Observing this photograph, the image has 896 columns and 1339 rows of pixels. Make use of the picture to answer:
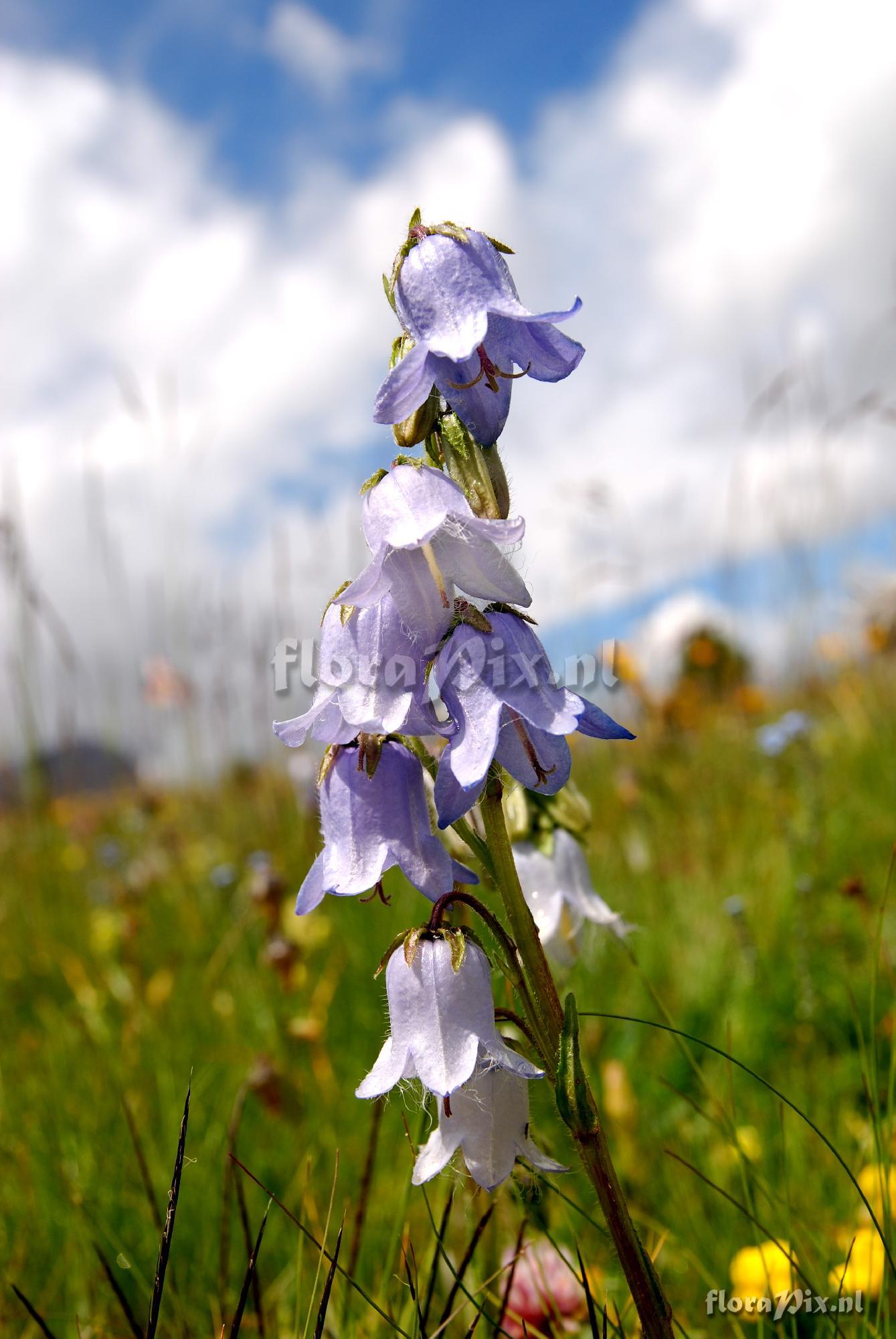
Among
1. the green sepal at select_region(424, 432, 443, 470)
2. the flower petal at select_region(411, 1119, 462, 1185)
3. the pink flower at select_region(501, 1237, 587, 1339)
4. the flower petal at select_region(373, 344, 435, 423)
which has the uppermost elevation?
the flower petal at select_region(373, 344, 435, 423)

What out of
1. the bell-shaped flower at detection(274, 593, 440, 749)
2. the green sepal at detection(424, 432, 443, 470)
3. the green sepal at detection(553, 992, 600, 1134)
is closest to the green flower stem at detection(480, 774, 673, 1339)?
the green sepal at detection(553, 992, 600, 1134)

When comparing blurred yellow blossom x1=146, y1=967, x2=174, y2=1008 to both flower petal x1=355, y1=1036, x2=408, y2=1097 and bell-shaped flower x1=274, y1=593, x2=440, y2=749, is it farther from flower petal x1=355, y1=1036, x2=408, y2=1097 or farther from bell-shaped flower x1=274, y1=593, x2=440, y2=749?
bell-shaped flower x1=274, y1=593, x2=440, y2=749

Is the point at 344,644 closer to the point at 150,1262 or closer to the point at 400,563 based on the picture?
the point at 400,563

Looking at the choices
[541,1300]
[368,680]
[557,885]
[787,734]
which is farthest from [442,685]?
[787,734]

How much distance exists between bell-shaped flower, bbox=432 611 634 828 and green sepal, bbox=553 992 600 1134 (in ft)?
0.73

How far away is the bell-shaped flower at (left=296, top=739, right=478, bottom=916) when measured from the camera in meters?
1.03

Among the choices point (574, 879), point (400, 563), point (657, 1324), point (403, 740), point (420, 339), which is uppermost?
point (420, 339)

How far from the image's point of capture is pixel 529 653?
98 centimetres

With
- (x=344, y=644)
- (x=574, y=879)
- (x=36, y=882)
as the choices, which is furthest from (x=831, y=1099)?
(x=36, y=882)

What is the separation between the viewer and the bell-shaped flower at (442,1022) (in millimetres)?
993

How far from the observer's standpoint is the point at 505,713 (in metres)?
1.00

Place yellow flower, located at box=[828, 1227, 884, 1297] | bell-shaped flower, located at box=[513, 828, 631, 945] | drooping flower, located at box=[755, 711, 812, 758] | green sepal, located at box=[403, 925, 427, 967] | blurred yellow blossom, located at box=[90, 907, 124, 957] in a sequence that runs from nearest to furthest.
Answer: green sepal, located at box=[403, 925, 427, 967], yellow flower, located at box=[828, 1227, 884, 1297], bell-shaped flower, located at box=[513, 828, 631, 945], drooping flower, located at box=[755, 711, 812, 758], blurred yellow blossom, located at box=[90, 907, 124, 957]

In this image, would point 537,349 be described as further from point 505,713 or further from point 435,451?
point 505,713

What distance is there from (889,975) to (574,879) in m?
1.15
